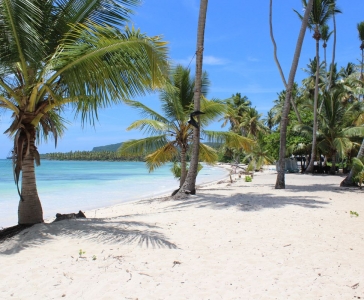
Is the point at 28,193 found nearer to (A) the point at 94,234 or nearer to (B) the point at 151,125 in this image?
(A) the point at 94,234

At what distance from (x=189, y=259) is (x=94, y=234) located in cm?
179

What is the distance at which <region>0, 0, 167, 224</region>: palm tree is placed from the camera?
522 centimetres

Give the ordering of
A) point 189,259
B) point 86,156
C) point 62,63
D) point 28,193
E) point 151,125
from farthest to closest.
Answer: point 86,156
point 151,125
point 28,193
point 62,63
point 189,259

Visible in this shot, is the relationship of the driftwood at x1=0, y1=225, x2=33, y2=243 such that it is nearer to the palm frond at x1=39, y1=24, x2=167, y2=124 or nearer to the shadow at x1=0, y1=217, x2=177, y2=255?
the shadow at x1=0, y1=217, x2=177, y2=255

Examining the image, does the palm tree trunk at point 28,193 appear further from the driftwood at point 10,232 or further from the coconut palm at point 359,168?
the coconut palm at point 359,168

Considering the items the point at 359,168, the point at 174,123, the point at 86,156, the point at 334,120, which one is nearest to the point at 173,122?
the point at 174,123

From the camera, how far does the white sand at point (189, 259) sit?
3389mm

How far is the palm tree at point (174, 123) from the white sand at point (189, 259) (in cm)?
578

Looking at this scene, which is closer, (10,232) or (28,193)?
(10,232)

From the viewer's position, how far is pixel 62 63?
5.17 meters

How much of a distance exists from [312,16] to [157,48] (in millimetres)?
17495

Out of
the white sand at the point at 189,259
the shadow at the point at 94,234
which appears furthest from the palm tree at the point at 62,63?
the white sand at the point at 189,259

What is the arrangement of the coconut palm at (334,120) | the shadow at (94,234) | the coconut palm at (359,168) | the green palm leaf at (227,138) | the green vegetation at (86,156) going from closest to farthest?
the shadow at (94,234) → the coconut palm at (359,168) → the green palm leaf at (227,138) → the coconut palm at (334,120) → the green vegetation at (86,156)

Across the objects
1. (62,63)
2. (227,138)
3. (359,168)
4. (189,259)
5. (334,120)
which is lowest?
(189,259)
